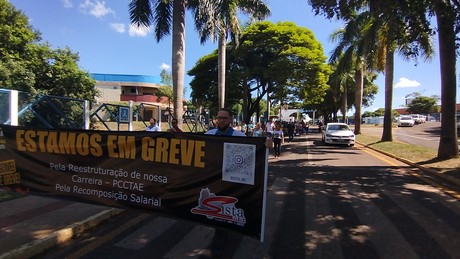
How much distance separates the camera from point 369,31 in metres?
19.7

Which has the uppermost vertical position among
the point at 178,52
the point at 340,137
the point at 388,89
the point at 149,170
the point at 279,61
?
the point at 279,61

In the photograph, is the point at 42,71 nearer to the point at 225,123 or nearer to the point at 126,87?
the point at 225,123

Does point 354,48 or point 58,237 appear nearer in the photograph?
point 58,237

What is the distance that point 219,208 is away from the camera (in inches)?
186

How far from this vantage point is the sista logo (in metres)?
4.61

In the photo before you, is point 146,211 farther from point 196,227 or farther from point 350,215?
point 350,215

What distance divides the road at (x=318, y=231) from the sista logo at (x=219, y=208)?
1.23 ft

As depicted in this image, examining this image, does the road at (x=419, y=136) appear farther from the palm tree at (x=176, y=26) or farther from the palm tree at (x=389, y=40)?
the palm tree at (x=176, y=26)

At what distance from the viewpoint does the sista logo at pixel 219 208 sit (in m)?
4.61

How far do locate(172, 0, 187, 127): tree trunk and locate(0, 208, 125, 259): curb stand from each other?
9322 mm

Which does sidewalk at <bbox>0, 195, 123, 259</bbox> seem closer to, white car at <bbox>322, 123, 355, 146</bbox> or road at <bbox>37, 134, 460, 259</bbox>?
road at <bbox>37, 134, 460, 259</bbox>

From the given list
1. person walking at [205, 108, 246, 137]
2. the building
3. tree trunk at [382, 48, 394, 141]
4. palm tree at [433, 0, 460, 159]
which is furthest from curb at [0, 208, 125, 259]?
the building

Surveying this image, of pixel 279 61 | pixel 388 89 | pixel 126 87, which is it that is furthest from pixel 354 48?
pixel 126 87

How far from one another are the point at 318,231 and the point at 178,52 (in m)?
11.2
